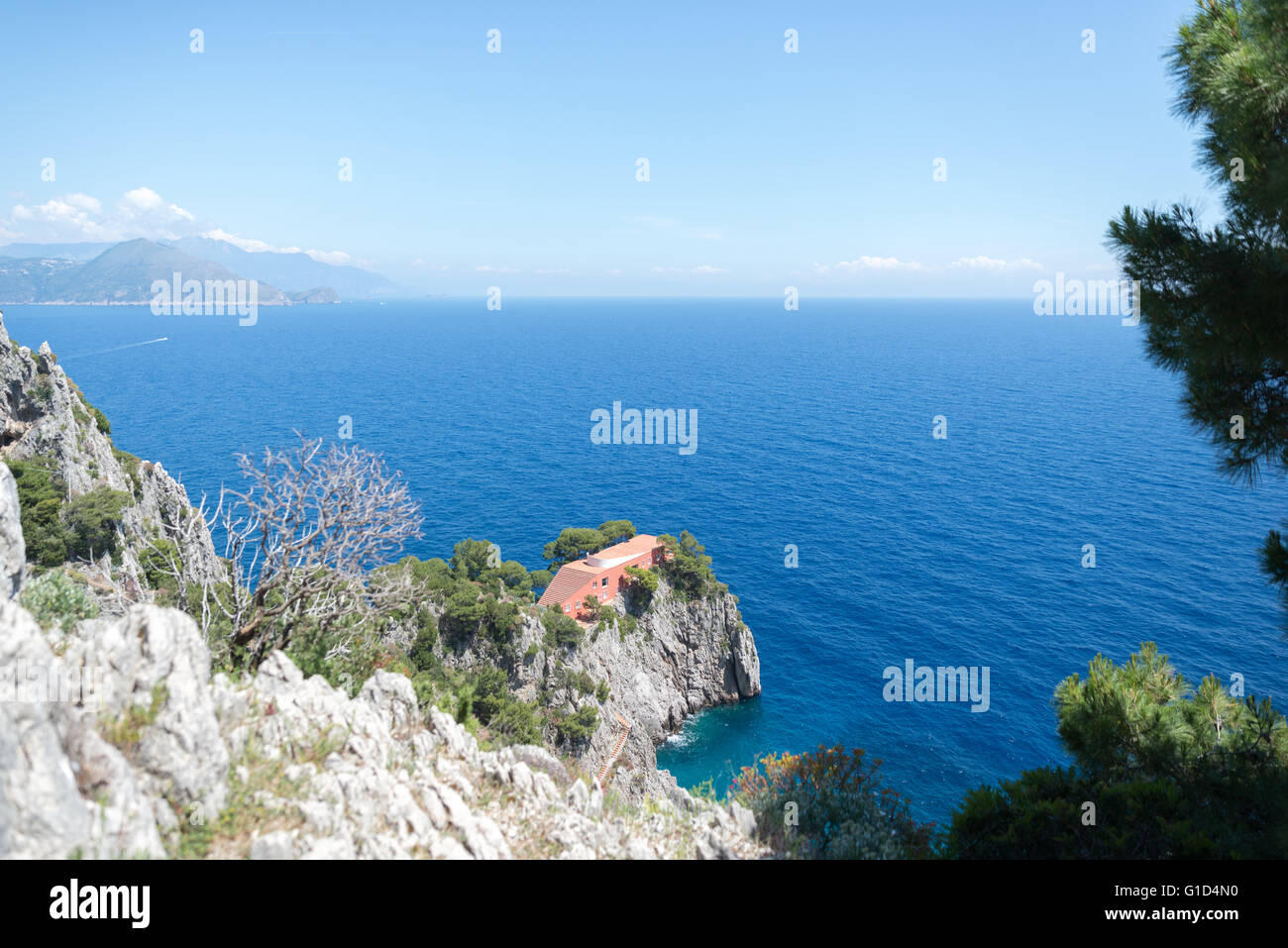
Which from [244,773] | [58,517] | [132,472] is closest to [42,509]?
[58,517]

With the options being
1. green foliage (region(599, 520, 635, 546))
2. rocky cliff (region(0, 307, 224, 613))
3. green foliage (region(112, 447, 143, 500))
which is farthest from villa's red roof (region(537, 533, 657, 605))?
green foliage (region(112, 447, 143, 500))

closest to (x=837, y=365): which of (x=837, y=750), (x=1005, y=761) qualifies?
(x=1005, y=761)

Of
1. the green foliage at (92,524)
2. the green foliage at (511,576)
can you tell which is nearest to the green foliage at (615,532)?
the green foliage at (511,576)

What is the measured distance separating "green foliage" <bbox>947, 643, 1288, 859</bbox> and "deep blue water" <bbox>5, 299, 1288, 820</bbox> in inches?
198

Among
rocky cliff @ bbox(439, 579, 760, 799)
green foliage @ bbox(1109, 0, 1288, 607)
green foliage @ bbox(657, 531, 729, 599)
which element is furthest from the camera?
green foliage @ bbox(657, 531, 729, 599)

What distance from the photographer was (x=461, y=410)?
116 meters

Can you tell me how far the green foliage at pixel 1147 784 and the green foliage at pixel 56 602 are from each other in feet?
57.6

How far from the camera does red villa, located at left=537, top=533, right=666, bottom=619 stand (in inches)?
1832

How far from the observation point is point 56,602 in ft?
38.8

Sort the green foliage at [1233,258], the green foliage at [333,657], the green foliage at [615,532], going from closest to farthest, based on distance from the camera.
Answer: the green foliage at [1233,258] → the green foliage at [333,657] → the green foliage at [615,532]

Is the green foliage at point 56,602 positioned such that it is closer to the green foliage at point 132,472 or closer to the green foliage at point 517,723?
the green foliage at point 517,723

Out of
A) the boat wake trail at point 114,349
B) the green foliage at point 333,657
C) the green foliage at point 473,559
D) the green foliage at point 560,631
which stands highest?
the boat wake trail at point 114,349

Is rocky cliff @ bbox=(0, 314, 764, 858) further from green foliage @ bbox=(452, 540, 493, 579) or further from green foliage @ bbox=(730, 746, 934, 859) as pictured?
green foliage @ bbox=(452, 540, 493, 579)

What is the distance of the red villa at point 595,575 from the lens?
153 feet
